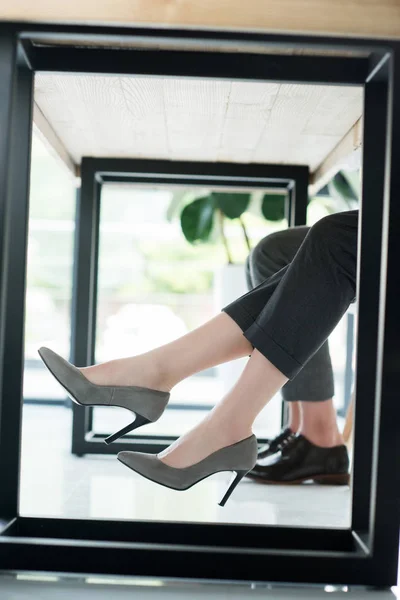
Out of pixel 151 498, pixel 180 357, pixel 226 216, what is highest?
pixel 226 216

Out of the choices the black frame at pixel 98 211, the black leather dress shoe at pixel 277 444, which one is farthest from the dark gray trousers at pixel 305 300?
the black frame at pixel 98 211

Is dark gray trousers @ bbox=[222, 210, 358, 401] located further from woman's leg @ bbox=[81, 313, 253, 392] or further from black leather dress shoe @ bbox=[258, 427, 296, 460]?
black leather dress shoe @ bbox=[258, 427, 296, 460]

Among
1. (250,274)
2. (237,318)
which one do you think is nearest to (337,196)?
(250,274)

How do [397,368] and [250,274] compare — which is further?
[250,274]

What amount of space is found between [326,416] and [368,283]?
580mm

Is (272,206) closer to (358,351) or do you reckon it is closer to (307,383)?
(307,383)

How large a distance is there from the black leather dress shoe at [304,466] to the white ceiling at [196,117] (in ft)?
2.12

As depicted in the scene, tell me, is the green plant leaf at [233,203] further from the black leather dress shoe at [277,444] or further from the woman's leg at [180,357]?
the woman's leg at [180,357]

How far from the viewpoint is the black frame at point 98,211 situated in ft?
5.29

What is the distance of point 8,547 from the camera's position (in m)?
0.79

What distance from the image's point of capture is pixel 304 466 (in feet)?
4.49

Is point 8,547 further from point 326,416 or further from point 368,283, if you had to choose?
point 326,416

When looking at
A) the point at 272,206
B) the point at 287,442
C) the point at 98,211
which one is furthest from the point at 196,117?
the point at 272,206

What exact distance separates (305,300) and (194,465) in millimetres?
277
